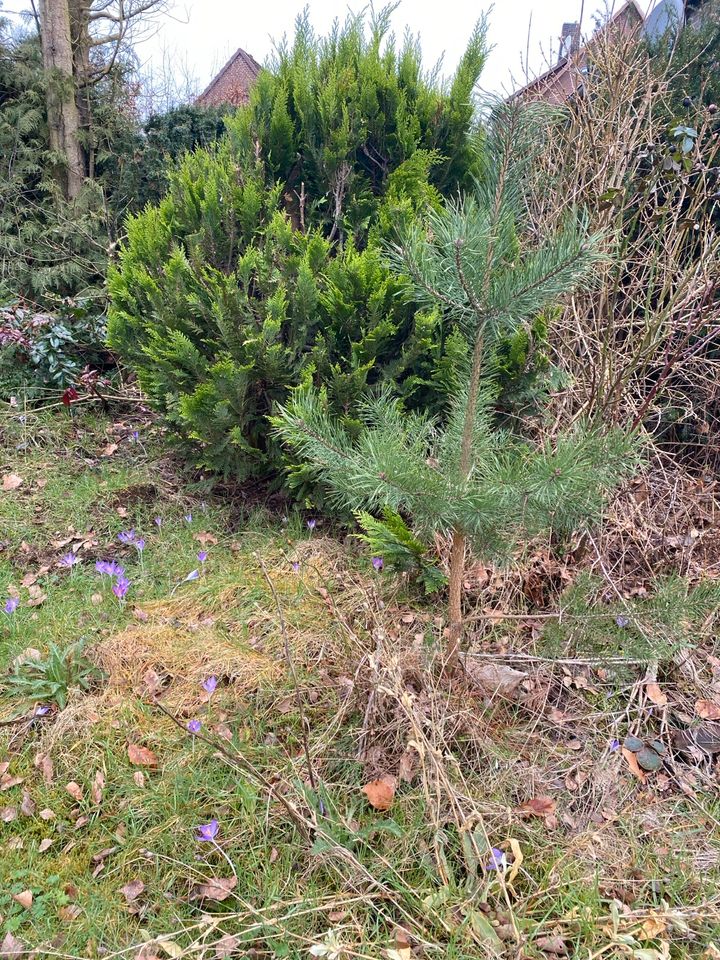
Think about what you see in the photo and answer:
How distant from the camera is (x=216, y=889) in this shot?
1.62m

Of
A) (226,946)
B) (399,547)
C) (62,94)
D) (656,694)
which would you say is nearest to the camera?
(226,946)

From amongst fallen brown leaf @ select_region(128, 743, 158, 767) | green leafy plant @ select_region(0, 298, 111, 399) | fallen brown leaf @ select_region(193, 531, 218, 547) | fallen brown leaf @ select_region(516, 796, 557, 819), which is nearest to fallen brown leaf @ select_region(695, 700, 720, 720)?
fallen brown leaf @ select_region(516, 796, 557, 819)

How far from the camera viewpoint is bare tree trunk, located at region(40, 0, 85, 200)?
21.4 feet

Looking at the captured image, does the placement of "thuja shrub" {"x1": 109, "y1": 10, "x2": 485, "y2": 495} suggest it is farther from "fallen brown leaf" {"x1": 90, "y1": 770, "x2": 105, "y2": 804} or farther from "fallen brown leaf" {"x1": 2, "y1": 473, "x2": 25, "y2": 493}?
"fallen brown leaf" {"x1": 90, "y1": 770, "x2": 105, "y2": 804}

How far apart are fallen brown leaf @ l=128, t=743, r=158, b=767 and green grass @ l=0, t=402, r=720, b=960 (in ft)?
0.07

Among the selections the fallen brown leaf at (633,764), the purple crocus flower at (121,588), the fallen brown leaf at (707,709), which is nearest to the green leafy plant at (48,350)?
the purple crocus flower at (121,588)

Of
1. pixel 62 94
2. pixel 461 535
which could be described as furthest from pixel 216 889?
pixel 62 94

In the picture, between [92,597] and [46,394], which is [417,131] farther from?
[46,394]

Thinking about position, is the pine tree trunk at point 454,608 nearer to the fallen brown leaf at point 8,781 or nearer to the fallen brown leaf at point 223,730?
the fallen brown leaf at point 223,730

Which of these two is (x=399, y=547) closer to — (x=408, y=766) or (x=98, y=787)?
(x=408, y=766)

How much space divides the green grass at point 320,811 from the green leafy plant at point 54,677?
4cm

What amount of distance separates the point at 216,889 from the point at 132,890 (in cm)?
24

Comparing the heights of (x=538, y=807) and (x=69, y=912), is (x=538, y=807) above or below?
above

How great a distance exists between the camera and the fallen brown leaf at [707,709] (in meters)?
2.20
